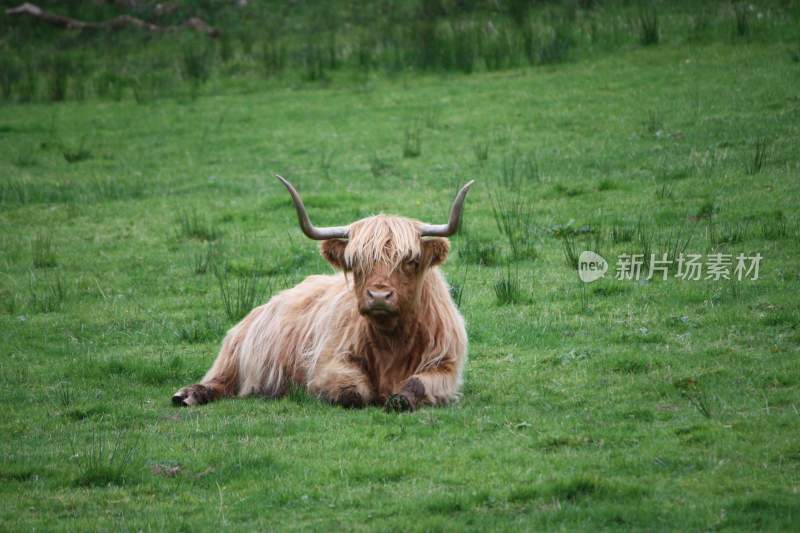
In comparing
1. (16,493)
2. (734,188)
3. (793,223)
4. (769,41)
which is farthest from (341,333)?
(769,41)

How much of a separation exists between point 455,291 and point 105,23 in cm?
1532

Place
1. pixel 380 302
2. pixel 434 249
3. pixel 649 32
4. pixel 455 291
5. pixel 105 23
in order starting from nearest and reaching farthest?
pixel 380 302
pixel 434 249
pixel 455 291
pixel 649 32
pixel 105 23

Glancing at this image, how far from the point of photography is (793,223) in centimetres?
961

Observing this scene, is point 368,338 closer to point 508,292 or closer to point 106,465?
point 106,465

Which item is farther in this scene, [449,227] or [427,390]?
[449,227]

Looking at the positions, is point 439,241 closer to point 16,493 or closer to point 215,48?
point 16,493

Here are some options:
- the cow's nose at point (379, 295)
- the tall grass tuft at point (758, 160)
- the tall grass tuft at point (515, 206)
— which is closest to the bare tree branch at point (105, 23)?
the tall grass tuft at point (515, 206)

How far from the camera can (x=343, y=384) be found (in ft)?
21.6

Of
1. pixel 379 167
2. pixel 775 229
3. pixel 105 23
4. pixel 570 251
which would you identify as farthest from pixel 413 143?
pixel 105 23

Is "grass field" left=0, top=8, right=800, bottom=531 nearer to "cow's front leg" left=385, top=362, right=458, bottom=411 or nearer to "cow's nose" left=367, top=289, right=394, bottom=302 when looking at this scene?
"cow's front leg" left=385, top=362, right=458, bottom=411

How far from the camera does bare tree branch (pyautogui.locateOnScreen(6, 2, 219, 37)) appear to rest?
21859 millimetres

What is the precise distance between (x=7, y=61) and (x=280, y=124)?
6.61 m

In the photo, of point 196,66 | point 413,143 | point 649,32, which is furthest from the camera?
point 196,66

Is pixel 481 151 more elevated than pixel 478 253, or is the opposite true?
pixel 481 151
